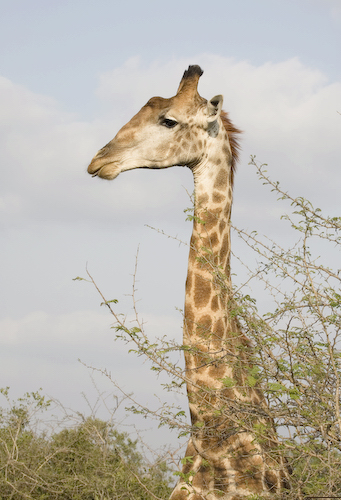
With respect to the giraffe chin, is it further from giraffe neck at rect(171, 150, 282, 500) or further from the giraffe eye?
giraffe neck at rect(171, 150, 282, 500)

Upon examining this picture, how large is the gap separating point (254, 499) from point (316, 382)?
940 mm

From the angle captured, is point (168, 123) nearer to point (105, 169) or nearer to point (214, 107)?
point (214, 107)

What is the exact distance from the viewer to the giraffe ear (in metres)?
6.42

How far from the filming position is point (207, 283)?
578 cm

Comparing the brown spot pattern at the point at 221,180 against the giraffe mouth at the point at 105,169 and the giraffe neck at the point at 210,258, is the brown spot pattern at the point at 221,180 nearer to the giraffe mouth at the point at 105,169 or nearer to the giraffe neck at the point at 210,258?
the giraffe neck at the point at 210,258

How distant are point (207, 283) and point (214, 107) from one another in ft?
6.38

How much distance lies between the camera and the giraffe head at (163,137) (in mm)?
6195

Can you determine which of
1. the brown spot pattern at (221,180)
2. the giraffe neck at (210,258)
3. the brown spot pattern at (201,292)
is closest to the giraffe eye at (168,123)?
the giraffe neck at (210,258)

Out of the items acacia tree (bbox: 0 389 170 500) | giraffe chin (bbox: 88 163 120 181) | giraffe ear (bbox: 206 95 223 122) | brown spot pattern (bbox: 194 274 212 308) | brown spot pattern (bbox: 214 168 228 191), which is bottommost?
acacia tree (bbox: 0 389 170 500)

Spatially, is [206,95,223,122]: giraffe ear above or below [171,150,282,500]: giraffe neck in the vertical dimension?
above

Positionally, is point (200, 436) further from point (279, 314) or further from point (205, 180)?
point (205, 180)

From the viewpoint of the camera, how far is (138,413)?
4.95 metres

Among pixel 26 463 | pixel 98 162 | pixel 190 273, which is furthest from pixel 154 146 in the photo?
pixel 26 463

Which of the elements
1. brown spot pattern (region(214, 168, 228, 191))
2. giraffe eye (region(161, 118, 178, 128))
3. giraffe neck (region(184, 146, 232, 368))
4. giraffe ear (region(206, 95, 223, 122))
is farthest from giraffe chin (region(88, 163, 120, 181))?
giraffe ear (region(206, 95, 223, 122))
